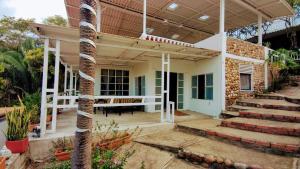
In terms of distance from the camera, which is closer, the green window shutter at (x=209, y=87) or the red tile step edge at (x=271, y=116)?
the red tile step edge at (x=271, y=116)

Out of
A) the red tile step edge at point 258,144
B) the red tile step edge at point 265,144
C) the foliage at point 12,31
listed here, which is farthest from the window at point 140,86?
the foliage at point 12,31

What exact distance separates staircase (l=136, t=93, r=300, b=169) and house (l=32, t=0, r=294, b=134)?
1509 mm

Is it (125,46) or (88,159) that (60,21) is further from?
(88,159)

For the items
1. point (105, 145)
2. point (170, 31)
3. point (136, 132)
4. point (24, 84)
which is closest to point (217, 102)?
point (136, 132)

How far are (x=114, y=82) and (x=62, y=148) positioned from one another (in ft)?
22.2

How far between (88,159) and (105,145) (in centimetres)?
307

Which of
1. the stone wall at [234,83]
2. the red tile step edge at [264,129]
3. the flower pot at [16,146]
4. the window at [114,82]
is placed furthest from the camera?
the window at [114,82]

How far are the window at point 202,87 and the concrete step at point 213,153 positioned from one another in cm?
374

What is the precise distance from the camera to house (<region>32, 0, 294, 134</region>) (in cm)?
848

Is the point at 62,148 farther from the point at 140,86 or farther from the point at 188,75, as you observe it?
the point at 188,75

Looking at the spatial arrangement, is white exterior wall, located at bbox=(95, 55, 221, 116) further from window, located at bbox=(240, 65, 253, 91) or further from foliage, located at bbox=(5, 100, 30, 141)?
foliage, located at bbox=(5, 100, 30, 141)

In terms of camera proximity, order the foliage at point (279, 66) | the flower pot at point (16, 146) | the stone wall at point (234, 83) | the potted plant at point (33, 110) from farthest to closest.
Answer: the foliage at point (279, 66) → the stone wall at point (234, 83) → the potted plant at point (33, 110) → the flower pot at point (16, 146)

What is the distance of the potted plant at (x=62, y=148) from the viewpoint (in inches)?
183

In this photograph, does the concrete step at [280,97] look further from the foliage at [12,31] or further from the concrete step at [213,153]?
the foliage at [12,31]
